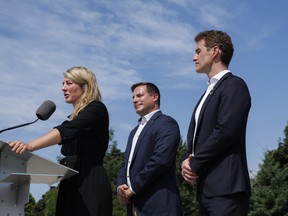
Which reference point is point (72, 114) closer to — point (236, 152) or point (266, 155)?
point (236, 152)

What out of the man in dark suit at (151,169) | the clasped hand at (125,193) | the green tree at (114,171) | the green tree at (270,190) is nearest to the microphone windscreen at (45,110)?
the man in dark suit at (151,169)

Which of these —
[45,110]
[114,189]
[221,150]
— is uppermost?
[114,189]

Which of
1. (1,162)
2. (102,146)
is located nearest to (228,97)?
(102,146)

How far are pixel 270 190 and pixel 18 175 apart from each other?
27825 mm

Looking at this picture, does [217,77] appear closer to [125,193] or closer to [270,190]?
[125,193]

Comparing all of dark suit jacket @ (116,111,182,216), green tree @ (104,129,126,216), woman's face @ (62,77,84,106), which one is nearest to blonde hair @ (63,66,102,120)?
woman's face @ (62,77,84,106)

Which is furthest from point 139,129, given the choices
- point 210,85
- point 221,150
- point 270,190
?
point 270,190

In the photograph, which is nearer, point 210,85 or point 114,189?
point 210,85

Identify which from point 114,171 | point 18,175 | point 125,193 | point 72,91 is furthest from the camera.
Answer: point 114,171

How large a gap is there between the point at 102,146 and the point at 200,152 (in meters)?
1.23

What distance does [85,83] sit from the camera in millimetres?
5090

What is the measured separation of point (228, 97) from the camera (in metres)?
4.05

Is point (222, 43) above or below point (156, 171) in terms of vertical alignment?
above

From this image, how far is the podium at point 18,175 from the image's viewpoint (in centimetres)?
381
